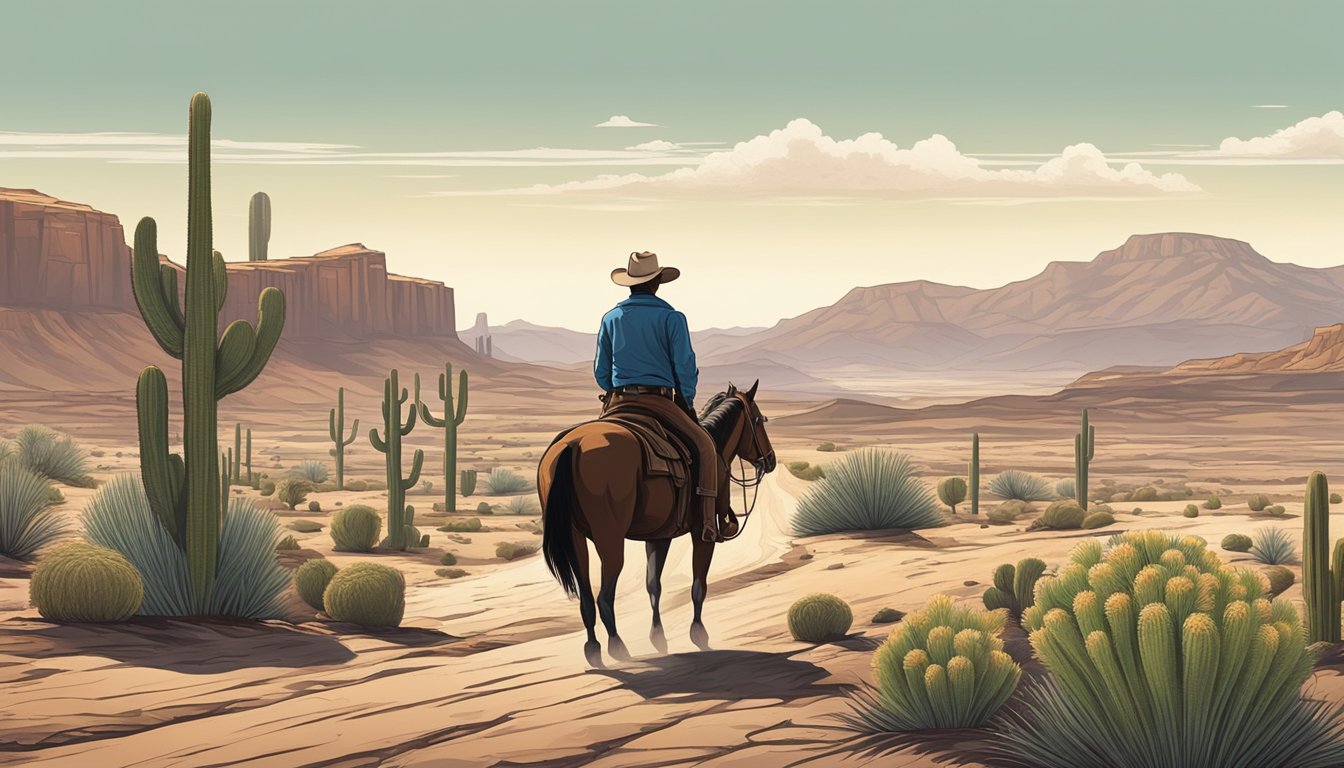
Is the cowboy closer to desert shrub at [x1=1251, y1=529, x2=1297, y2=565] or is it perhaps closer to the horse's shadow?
the horse's shadow

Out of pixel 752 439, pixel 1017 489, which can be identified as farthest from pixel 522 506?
pixel 752 439

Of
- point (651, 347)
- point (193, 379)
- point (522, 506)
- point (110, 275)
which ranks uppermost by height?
point (110, 275)

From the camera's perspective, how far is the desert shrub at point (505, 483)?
145 ft

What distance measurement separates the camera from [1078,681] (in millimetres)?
7695

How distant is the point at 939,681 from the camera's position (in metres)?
8.48

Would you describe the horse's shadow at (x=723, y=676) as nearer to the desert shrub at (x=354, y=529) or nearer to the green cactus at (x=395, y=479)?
→ the green cactus at (x=395, y=479)

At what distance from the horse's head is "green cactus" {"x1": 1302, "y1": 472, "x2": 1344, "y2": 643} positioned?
15.3 ft

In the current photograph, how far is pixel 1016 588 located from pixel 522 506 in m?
23.9

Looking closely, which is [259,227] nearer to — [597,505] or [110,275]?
[110,275]

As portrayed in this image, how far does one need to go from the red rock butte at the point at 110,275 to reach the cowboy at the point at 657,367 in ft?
333

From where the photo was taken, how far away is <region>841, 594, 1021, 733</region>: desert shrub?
8531 mm

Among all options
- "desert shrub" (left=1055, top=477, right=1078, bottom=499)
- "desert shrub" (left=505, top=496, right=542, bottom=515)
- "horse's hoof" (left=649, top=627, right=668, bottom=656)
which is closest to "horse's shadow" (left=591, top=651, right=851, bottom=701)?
"horse's hoof" (left=649, top=627, right=668, bottom=656)

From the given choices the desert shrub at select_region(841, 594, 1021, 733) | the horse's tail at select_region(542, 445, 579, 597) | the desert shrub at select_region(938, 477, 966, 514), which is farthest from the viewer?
the desert shrub at select_region(938, 477, 966, 514)

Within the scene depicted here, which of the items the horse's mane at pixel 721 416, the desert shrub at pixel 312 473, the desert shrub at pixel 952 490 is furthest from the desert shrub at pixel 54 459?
the horse's mane at pixel 721 416
